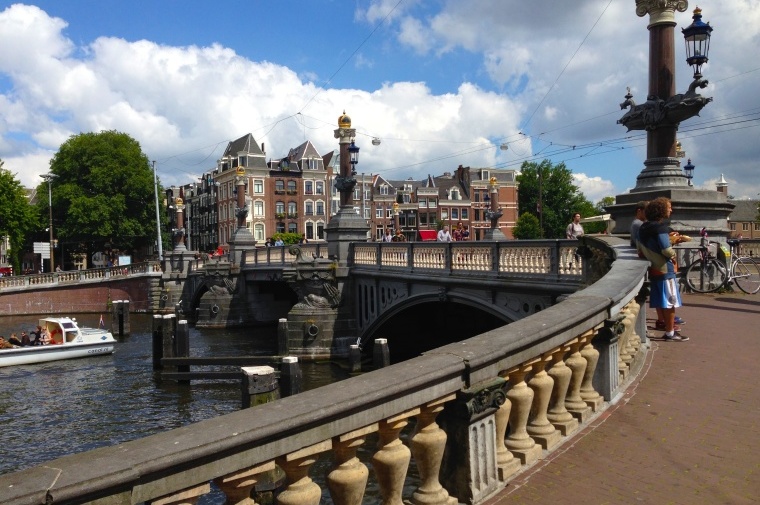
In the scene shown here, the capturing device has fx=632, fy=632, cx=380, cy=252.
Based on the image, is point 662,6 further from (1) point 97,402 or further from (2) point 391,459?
(1) point 97,402

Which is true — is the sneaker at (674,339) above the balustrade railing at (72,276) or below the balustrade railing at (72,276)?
above

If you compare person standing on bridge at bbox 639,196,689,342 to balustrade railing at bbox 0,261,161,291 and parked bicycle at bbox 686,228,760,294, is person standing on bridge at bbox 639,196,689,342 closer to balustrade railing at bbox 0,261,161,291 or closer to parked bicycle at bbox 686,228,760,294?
parked bicycle at bbox 686,228,760,294

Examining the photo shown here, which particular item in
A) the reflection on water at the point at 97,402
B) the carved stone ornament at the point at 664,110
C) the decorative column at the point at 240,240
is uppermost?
the carved stone ornament at the point at 664,110

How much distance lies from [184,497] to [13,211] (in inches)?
2117

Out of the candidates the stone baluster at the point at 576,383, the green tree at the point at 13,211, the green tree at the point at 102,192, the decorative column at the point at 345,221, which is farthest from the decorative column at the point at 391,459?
the green tree at the point at 102,192

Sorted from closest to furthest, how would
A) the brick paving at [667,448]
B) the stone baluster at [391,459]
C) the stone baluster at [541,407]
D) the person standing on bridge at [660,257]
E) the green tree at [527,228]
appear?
the stone baluster at [391,459], the brick paving at [667,448], the stone baluster at [541,407], the person standing on bridge at [660,257], the green tree at [527,228]

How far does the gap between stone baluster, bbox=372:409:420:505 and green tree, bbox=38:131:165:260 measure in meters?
59.1

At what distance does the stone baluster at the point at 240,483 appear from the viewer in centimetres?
236

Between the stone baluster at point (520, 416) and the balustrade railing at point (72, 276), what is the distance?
47467mm

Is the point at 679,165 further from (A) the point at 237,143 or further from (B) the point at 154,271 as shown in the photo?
(A) the point at 237,143

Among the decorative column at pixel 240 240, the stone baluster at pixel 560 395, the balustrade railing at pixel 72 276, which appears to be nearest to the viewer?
the stone baluster at pixel 560 395

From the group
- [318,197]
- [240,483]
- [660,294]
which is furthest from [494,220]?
[318,197]

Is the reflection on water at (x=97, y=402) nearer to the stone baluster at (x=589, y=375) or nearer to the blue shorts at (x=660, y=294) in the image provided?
the blue shorts at (x=660, y=294)

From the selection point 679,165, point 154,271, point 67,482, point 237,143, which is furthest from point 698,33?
point 237,143
